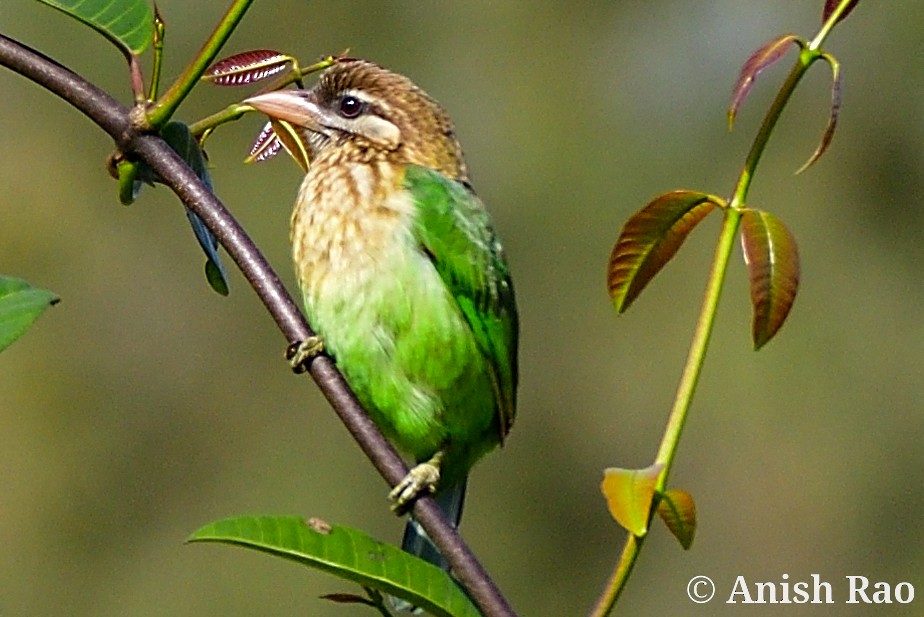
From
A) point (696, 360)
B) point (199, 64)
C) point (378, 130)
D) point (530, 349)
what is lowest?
point (696, 360)

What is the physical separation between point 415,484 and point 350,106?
1.47m

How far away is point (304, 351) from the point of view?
210 cm

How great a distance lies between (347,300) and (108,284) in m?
7.82

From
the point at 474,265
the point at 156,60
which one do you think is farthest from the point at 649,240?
the point at 474,265

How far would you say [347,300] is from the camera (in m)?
2.96

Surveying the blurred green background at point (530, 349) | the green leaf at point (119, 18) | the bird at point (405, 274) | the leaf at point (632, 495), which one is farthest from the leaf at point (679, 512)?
the blurred green background at point (530, 349)

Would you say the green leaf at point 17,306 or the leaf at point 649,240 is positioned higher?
the green leaf at point 17,306

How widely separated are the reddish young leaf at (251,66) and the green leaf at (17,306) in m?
0.55

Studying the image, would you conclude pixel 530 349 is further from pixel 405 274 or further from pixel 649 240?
pixel 649 240

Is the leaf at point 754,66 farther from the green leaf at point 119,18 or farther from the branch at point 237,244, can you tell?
the green leaf at point 119,18

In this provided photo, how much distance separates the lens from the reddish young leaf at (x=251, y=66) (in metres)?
2.19

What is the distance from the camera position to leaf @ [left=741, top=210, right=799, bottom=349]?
67.6 inches

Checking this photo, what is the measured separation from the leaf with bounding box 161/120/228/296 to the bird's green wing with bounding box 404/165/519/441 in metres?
0.98

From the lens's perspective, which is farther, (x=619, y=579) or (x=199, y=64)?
(x=199, y=64)
